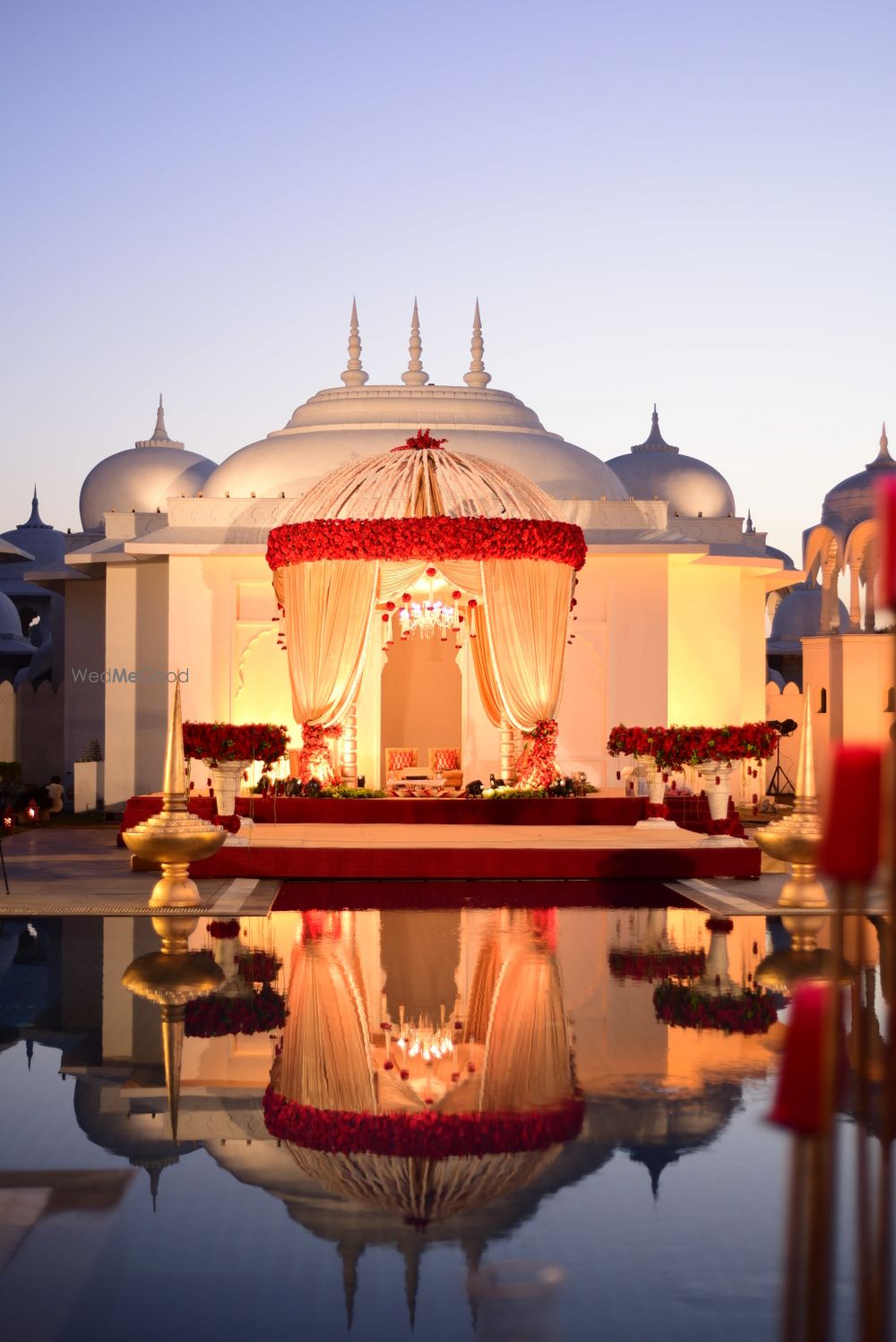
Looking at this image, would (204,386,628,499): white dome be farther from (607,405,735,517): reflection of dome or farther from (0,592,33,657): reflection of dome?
(0,592,33,657): reflection of dome

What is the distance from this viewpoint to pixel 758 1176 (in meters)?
5.28

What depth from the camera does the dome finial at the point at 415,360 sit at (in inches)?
793

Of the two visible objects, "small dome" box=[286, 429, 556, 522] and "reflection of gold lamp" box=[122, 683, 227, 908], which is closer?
"reflection of gold lamp" box=[122, 683, 227, 908]

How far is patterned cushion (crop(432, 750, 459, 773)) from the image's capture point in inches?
738

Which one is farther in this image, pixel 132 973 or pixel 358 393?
pixel 358 393

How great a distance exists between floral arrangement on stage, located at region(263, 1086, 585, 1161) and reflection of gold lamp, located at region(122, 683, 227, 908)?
4338 millimetres

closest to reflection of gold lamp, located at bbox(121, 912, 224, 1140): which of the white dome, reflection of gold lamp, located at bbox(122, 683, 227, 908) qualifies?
reflection of gold lamp, located at bbox(122, 683, 227, 908)

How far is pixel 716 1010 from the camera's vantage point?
25.4ft

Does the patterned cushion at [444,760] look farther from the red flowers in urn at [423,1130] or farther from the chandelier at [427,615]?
the red flowers in urn at [423,1130]

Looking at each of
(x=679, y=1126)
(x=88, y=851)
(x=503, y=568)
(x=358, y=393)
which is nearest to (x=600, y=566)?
(x=503, y=568)

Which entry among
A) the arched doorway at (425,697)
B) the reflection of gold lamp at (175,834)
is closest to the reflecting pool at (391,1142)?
the reflection of gold lamp at (175,834)

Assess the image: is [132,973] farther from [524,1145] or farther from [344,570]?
[344,570]

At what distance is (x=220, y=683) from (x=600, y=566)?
13.6 ft

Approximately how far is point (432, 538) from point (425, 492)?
2.66 feet
